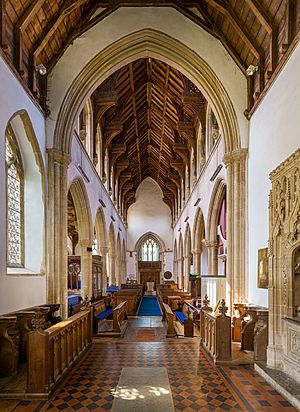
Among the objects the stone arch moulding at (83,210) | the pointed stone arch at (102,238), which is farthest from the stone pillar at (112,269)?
the stone arch moulding at (83,210)

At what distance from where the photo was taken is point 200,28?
875 cm

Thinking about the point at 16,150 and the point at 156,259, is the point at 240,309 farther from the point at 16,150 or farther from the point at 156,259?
the point at 156,259

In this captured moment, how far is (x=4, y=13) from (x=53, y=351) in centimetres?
494

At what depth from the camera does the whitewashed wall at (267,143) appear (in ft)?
18.9

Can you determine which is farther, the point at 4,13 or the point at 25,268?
the point at 25,268

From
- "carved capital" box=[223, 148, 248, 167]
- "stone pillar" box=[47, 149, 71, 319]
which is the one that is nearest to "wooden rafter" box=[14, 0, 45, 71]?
"stone pillar" box=[47, 149, 71, 319]

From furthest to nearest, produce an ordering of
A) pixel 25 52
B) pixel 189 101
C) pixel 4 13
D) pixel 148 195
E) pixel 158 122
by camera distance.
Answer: pixel 148 195 → pixel 158 122 → pixel 189 101 → pixel 25 52 → pixel 4 13

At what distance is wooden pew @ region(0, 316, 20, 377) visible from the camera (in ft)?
18.2

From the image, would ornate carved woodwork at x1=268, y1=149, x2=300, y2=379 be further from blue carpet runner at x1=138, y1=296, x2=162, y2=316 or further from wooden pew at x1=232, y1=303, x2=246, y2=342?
blue carpet runner at x1=138, y1=296, x2=162, y2=316

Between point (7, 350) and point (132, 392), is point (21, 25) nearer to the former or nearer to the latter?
point (7, 350)

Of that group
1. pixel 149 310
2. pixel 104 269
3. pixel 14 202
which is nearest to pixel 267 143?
pixel 14 202

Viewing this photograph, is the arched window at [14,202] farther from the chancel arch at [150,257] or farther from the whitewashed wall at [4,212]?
the chancel arch at [150,257]

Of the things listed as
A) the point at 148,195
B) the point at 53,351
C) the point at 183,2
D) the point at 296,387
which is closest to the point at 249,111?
the point at 183,2

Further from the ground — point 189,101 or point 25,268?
point 189,101
